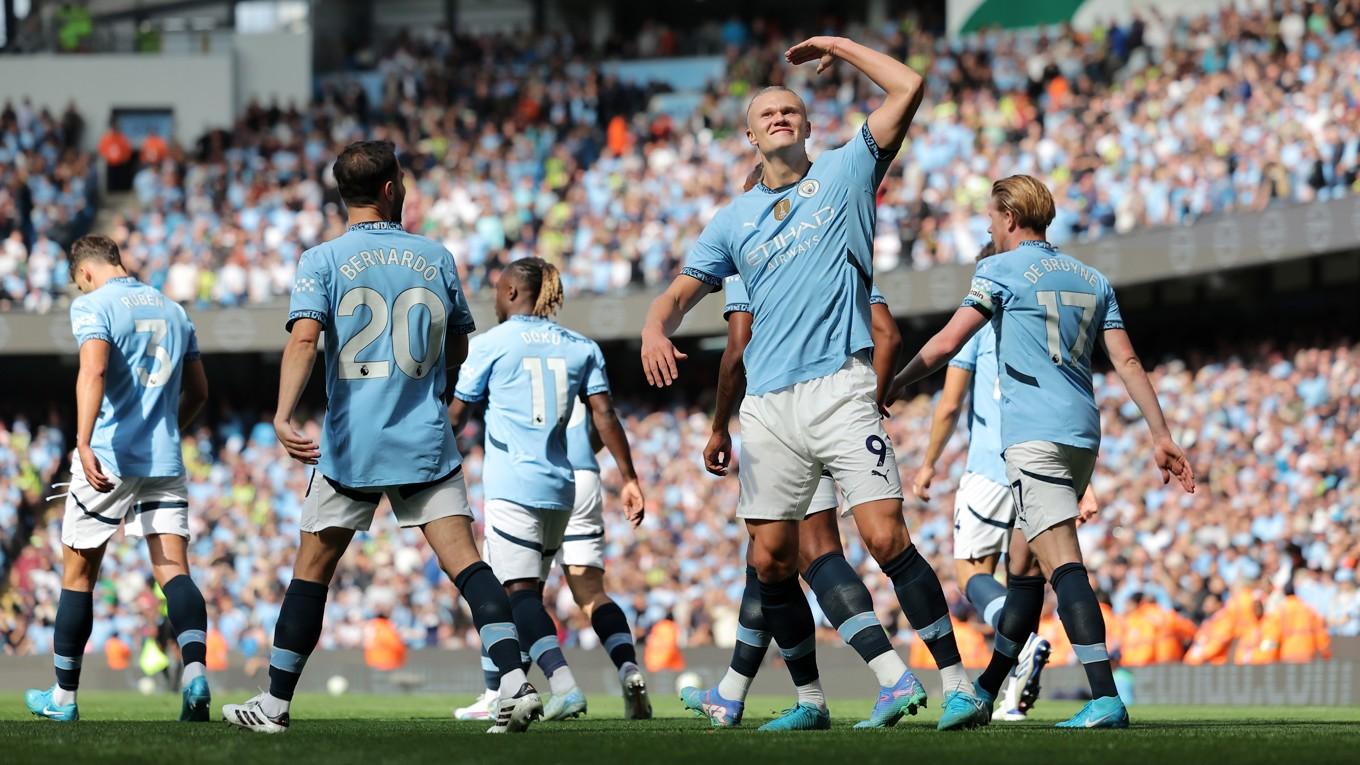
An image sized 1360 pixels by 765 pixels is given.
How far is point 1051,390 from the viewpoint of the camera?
761 cm

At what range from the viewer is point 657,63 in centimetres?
3528

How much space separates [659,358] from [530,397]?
313cm

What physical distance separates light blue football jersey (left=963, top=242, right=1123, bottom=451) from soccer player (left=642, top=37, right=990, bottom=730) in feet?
2.76

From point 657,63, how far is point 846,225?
94.7ft

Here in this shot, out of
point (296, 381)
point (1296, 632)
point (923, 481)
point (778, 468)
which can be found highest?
point (296, 381)

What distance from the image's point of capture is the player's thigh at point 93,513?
8938mm

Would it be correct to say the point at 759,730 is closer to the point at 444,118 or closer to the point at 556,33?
the point at 444,118

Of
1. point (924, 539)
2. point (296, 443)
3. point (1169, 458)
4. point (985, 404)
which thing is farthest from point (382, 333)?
point (924, 539)

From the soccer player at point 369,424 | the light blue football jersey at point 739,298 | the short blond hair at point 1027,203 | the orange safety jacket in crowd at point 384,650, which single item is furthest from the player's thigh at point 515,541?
the orange safety jacket in crowd at point 384,650

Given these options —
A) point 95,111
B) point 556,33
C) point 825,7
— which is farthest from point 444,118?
point 825,7

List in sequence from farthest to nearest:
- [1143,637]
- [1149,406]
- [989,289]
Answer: [1143,637] → [989,289] → [1149,406]

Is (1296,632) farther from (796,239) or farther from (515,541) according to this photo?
(796,239)

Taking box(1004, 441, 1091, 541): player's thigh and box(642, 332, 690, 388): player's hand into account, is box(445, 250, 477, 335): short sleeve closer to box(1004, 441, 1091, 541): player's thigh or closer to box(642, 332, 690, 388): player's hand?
box(642, 332, 690, 388): player's hand

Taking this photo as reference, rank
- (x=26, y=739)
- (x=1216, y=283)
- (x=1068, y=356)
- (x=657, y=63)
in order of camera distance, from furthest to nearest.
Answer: (x=657, y=63) → (x=1216, y=283) → (x=1068, y=356) → (x=26, y=739)
